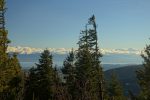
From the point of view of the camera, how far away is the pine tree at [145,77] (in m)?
34.8

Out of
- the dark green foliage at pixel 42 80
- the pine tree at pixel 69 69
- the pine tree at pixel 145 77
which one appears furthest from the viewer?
the pine tree at pixel 69 69

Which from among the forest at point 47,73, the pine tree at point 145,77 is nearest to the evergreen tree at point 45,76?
the forest at point 47,73

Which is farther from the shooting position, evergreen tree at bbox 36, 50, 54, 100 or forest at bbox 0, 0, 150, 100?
evergreen tree at bbox 36, 50, 54, 100

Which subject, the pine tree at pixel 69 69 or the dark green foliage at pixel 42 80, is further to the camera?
the pine tree at pixel 69 69

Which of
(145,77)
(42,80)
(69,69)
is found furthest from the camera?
(69,69)

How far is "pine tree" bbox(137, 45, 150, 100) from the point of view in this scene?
114 ft

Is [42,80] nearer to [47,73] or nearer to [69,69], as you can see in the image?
[47,73]

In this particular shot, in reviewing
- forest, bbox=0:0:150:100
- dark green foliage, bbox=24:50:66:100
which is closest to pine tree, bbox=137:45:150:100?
forest, bbox=0:0:150:100

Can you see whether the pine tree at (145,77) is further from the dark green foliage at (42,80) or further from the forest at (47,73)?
the dark green foliage at (42,80)

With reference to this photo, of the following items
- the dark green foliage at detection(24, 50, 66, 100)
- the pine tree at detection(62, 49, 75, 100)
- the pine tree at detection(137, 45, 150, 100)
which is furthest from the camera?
the pine tree at detection(62, 49, 75, 100)

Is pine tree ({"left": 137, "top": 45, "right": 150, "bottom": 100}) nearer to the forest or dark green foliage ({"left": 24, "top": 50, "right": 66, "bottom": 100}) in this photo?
the forest

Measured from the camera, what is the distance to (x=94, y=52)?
151 ft

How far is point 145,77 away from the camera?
35531 mm

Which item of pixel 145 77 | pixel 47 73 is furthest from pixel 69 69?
pixel 145 77
